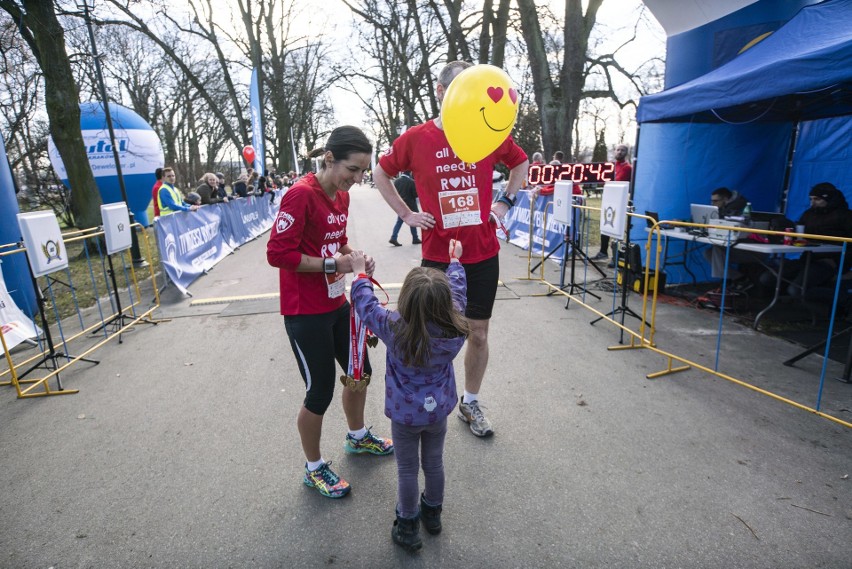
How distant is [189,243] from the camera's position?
28.4 feet

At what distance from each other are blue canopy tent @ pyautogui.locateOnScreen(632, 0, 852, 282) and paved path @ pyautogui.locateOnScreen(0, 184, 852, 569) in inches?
131

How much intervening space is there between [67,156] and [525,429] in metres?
11.6

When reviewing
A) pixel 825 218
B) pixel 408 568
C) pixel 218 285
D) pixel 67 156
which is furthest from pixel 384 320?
pixel 67 156

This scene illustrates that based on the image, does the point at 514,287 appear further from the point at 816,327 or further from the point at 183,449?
the point at 183,449

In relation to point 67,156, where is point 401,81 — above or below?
above

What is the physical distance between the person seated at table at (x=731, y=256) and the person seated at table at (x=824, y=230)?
1.66ft

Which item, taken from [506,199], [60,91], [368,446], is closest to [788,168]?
[506,199]

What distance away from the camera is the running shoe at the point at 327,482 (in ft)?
8.68

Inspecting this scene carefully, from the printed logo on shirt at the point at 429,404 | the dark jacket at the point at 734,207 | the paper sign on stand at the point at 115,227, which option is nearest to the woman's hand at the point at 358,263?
the printed logo on shirt at the point at 429,404

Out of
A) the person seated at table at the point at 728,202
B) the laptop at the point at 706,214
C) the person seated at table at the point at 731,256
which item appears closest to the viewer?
the person seated at table at the point at 731,256

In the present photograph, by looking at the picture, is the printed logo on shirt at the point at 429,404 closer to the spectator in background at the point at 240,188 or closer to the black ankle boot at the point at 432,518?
the black ankle boot at the point at 432,518

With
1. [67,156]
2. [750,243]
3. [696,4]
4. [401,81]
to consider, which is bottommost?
[750,243]

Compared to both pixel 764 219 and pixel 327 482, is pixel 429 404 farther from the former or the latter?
pixel 764 219

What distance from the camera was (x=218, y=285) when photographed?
8062mm
